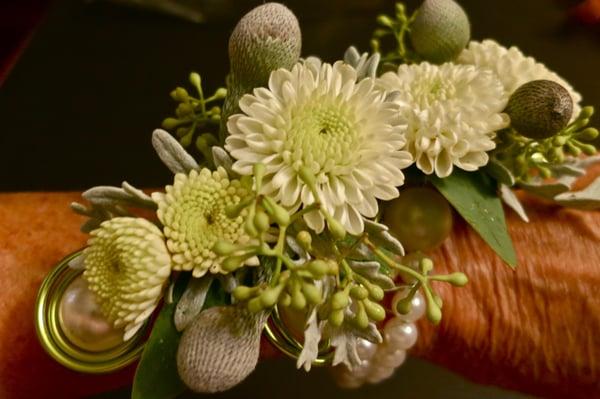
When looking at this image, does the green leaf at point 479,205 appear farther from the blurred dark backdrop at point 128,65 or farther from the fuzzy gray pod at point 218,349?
the blurred dark backdrop at point 128,65

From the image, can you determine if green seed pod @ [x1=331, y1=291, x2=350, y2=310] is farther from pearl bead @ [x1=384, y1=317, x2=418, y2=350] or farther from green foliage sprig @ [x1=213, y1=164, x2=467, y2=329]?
pearl bead @ [x1=384, y1=317, x2=418, y2=350]

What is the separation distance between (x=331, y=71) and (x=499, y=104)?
0.19 metres

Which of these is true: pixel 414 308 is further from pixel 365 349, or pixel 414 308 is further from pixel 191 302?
pixel 191 302

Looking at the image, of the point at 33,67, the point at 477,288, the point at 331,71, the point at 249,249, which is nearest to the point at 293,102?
the point at 331,71

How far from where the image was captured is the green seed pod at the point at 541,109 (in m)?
0.60

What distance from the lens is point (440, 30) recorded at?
2.25 ft

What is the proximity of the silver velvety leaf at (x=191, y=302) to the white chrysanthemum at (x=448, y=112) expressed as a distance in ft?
0.76

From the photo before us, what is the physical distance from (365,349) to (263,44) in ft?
1.10

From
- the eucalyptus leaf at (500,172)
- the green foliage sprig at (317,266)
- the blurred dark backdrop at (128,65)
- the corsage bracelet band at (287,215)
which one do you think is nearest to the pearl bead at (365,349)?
the corsage bracelet band at (287,215)

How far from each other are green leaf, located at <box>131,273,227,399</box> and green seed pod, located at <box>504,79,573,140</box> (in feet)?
1.13

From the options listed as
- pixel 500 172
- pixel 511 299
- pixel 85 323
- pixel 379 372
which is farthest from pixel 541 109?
pixel 85 323

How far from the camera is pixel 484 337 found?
72 cm

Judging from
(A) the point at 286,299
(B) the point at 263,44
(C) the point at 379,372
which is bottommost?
(C) the point at 379,372

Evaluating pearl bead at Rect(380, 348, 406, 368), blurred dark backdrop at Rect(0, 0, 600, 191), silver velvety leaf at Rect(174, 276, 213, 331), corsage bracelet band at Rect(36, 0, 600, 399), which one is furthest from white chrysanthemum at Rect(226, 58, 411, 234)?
blurred dark backdrop at Rect(0, 0, 600, 191)
